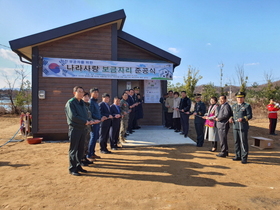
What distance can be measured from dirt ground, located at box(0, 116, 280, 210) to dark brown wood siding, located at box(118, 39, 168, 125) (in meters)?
3.59

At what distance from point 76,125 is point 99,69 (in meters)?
3.93

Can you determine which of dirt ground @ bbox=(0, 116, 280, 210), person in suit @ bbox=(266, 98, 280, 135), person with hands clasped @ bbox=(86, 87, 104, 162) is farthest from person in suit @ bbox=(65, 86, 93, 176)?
person in suit @ bbox=(266, 98, 280, 135)

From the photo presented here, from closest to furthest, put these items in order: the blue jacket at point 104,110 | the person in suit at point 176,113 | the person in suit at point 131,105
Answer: the blue jacket at point 104,110 < the person in suit at point 131,105 < the person in suit at point 176,113

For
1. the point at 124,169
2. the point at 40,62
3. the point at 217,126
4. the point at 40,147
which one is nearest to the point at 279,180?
the point at 217,126

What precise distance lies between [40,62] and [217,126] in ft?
21.7

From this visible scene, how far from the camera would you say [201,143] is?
259 inches

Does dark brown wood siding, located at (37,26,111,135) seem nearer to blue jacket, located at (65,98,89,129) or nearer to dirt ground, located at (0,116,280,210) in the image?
dirt ground, located at (0,116,280,210)

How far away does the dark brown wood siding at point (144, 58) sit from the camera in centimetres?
894

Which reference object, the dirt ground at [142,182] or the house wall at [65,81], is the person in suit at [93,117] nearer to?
the dirt ground at [142,182]

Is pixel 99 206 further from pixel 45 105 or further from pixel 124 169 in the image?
pixel 45 105

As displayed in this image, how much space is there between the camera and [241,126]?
488 centimetres

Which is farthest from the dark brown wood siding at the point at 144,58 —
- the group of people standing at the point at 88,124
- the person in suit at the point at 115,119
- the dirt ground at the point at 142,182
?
the dirt ground at the point at 142,182

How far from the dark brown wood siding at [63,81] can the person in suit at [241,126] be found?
4651 millimetres

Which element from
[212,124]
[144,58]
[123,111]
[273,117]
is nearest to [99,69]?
[123,111]
